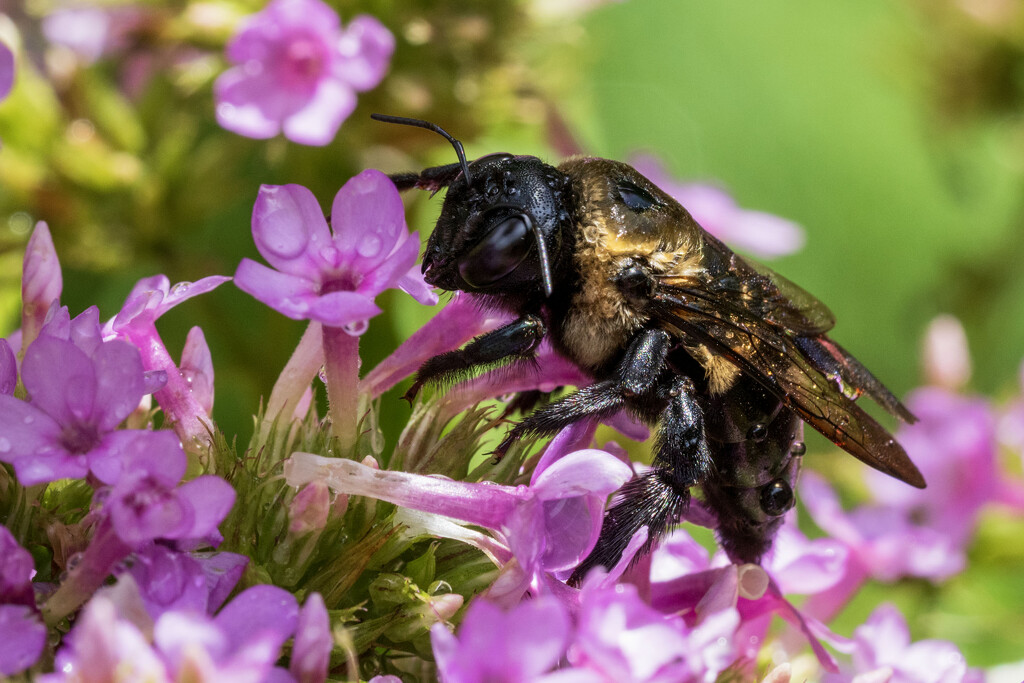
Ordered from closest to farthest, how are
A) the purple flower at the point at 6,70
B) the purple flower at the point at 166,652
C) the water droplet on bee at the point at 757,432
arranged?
the purple flower at the point at 166,652 → the purple flower at the point at 6,70 → the water droplet on bee at the point at 757,432

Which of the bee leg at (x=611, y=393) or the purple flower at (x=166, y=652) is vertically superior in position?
the bee leg at (x=611, y=393)

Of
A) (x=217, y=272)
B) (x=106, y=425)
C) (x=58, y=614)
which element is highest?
(x=106, y=425)

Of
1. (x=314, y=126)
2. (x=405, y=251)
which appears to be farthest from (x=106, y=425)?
(x=314, y=126)

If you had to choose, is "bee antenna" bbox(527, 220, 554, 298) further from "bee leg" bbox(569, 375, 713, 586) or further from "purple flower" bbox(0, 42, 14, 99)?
"purple flower" bbox(0, 42, 14, 99)

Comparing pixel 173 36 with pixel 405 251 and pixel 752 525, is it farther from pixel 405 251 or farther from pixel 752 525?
pixel 752 525

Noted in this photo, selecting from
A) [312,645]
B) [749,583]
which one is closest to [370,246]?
[312,645]

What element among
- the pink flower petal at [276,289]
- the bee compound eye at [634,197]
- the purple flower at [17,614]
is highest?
the bee compound eye at [634,197]

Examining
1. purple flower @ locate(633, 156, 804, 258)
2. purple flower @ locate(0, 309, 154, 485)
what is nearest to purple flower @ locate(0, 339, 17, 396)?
purple flower @ locate(0, 309, 154, 485)

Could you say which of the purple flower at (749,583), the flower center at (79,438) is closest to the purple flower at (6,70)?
the flower center at (79,438)

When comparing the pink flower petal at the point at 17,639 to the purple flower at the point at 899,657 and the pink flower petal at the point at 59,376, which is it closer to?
the pink flower petal at the point at 59,376
